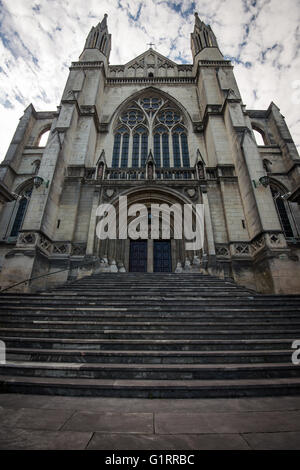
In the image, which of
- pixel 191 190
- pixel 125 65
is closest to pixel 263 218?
pixel 191 190

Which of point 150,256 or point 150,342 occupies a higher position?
point 150,256

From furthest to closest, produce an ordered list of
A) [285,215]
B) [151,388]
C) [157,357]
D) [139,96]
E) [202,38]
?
[202,38]
[139,96]
[285,215]
[157,357]
[151,388]

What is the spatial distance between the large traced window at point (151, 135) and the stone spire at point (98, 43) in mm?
5658

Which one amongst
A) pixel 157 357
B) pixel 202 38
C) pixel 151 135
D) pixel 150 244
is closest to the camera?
pixel 157 357

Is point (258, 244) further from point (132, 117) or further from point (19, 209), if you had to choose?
point (19, 209)

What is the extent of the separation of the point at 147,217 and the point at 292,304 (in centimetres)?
842

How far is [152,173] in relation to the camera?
1223cm

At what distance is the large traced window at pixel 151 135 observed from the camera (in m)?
14.5

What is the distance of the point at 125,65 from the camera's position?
62.7ft

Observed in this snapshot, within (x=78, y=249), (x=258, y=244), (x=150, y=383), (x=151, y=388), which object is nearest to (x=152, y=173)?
(x=78, y=249)

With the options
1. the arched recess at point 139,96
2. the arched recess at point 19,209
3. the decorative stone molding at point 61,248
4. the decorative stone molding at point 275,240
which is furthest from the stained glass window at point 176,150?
the arched recess at point 19,209

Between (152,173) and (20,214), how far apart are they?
9.37 meters

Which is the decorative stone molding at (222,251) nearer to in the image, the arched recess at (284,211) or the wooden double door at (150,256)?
the wooden double door at (150,256)

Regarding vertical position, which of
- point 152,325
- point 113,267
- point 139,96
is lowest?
point 152,325
